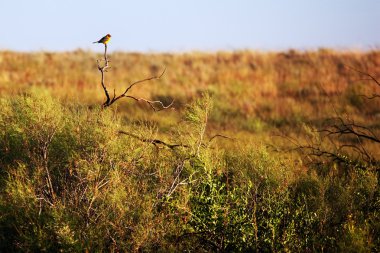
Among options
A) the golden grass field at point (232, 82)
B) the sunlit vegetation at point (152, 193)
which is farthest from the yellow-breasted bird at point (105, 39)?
the golden grass field at point (232, 82)

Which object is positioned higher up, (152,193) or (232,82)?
(152,193)

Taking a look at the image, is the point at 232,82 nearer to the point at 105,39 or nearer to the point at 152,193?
the point at 105,39

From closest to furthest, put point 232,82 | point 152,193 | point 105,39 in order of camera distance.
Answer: point 152,193 → point 105,39 → point 232,82

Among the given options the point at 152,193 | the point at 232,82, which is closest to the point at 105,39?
the point at 152,193

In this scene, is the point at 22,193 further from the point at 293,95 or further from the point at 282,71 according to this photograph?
the point at 282,71

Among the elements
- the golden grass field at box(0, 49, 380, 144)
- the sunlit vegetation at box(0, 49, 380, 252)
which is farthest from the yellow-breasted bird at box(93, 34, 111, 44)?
the golden grass field at box(0, 49, 380, 144)

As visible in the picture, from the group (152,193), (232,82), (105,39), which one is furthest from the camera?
(232,82)

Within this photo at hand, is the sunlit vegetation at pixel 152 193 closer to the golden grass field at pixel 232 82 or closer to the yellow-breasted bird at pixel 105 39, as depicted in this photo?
the yellow-breasted bird at pixel 105 39

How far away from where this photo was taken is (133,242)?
6238 mm

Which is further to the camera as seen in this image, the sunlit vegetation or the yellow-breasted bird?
the yellow-breasted bird

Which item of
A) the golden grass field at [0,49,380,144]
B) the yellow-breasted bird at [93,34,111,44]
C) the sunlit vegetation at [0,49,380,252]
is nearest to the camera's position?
the sunlit vegetation at [0,49,380,252]

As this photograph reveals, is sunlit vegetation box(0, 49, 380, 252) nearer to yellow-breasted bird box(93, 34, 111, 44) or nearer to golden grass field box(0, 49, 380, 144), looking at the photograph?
yellow-breasted bird box(93, 34, 111, 44)

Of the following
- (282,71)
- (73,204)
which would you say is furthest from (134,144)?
(282,71)

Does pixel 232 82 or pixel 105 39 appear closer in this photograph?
pixel 105 39
